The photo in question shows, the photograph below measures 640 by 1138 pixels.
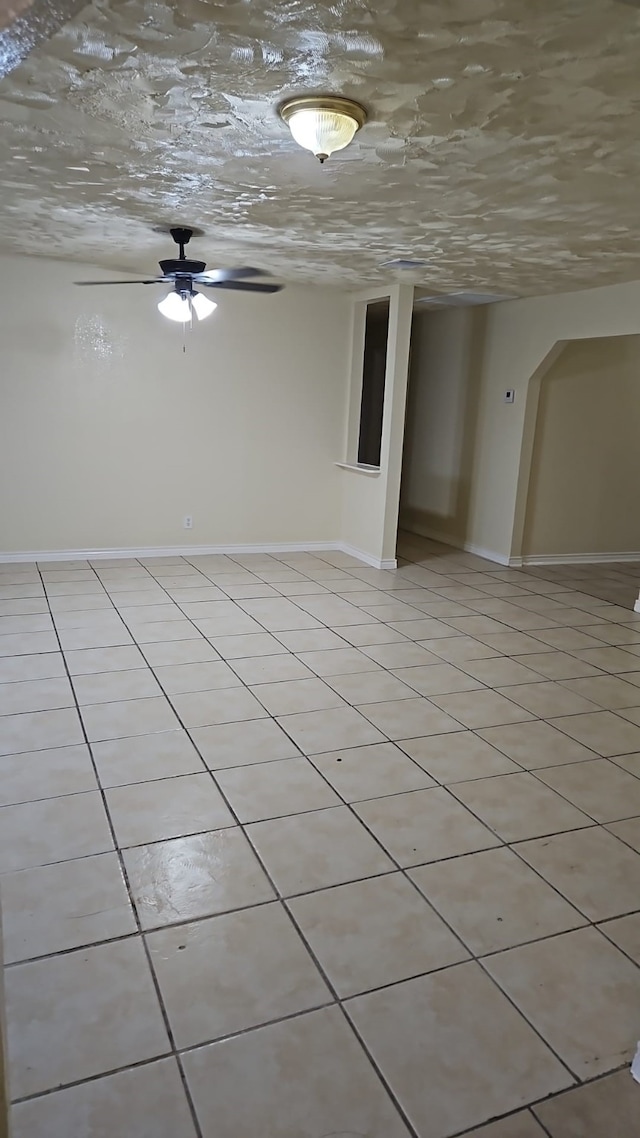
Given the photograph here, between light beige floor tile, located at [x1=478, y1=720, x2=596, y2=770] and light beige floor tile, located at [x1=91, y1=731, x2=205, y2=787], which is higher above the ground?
light beige floor tile, located at [x1=478, y1=720, x2=596, y2=770]

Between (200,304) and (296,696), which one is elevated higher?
(200,304)

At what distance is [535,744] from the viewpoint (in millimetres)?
3186

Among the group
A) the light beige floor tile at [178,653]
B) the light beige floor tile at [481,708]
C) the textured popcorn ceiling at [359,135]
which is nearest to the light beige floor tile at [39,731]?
the light beige floor tile at [178,653]

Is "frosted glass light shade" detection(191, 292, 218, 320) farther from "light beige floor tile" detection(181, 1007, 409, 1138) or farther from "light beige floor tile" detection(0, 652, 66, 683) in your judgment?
"light beige floor tile" detection(181, 1007, 409, 1138)

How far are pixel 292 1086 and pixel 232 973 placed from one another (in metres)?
0.34

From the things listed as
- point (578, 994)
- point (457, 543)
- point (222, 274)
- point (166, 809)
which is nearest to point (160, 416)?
point (222, 274)

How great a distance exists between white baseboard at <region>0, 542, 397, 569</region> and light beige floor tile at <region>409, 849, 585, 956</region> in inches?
159

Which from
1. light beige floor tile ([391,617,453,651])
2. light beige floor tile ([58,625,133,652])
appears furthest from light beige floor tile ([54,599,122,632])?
light beige floor tile ([391,617,453,651])

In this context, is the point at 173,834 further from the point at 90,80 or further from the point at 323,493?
the point at 323,493

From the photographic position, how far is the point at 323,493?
680cm

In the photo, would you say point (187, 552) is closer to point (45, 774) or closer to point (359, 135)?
point (45, 774)

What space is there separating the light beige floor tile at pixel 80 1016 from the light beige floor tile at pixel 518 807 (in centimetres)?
127

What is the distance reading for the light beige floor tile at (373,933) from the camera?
1.91 metres

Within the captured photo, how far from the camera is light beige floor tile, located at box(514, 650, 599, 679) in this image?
405cm
